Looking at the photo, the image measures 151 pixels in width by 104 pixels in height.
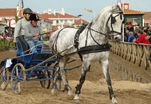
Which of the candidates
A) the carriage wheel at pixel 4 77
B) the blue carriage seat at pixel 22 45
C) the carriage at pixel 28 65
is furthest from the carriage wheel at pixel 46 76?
the carriage wheel at pixel 4 77

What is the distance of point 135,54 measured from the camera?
2106cm

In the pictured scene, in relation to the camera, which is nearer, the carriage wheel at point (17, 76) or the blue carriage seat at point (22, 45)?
the carriage wheel at point (17, 76)

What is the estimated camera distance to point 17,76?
11461 mm

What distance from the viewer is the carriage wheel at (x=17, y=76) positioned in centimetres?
1134

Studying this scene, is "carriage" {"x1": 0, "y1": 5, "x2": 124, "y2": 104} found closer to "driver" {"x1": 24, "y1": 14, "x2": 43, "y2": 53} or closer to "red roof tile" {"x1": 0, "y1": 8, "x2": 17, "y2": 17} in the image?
"driver" {"x1": 24, "y1": 14, "x2": 43, "y2": 53}

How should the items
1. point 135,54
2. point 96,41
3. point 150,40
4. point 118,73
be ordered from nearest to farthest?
point 96,41 < point 118,73 < point 150,40 < point 135,54

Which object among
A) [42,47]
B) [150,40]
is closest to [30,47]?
[42,47]

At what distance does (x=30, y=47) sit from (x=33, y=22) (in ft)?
2.53

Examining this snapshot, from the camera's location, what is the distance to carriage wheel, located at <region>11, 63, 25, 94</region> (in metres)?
11.3

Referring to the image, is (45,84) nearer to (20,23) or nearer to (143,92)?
(20,23)

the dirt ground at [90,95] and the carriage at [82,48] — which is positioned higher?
the carriage at [82,48]

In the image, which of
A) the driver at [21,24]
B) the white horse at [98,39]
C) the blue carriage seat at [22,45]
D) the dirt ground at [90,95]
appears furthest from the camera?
the driver at [21,24]

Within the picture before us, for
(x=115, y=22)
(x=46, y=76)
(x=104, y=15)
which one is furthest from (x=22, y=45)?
(x=115, y=22)

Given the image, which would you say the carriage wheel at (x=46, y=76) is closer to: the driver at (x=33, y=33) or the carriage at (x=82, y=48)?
the carriage at (x=82, y=48)
